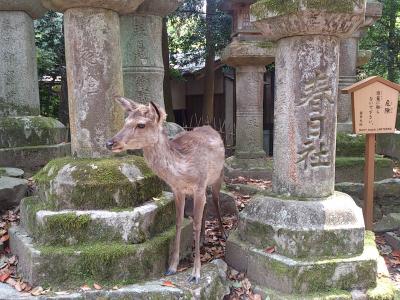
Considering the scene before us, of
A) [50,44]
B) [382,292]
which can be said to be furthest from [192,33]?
[382,292]

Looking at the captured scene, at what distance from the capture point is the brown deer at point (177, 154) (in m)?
3.03

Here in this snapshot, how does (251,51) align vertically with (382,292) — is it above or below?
above

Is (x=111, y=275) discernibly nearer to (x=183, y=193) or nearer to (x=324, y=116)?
(x=183, y=193)

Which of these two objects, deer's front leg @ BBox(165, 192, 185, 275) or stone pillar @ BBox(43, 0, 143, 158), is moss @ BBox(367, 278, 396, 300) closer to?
deer's front leg @ BBox(165, 192, 185, 275)

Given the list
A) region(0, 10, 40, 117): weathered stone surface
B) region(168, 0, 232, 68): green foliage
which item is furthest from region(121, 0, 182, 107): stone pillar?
region(168, 0, 232, 68): green foliage

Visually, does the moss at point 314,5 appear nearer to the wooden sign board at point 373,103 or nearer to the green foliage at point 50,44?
the wooden sign board at point 373,103

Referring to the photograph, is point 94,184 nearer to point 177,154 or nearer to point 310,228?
point 177,154

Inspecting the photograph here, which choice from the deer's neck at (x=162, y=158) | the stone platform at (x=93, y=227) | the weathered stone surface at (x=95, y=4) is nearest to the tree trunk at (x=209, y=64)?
the weathered stone surface at (x=95, y=4)

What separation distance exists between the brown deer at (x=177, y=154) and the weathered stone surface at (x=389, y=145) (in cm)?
391

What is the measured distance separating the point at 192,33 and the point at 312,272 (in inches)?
432

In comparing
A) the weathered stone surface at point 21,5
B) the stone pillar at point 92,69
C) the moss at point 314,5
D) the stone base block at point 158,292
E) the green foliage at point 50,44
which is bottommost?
the stone base block at point 158,292

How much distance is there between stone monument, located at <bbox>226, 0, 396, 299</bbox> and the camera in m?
3.35

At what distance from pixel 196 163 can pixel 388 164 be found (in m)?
3.77

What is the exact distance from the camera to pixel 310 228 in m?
3.45
